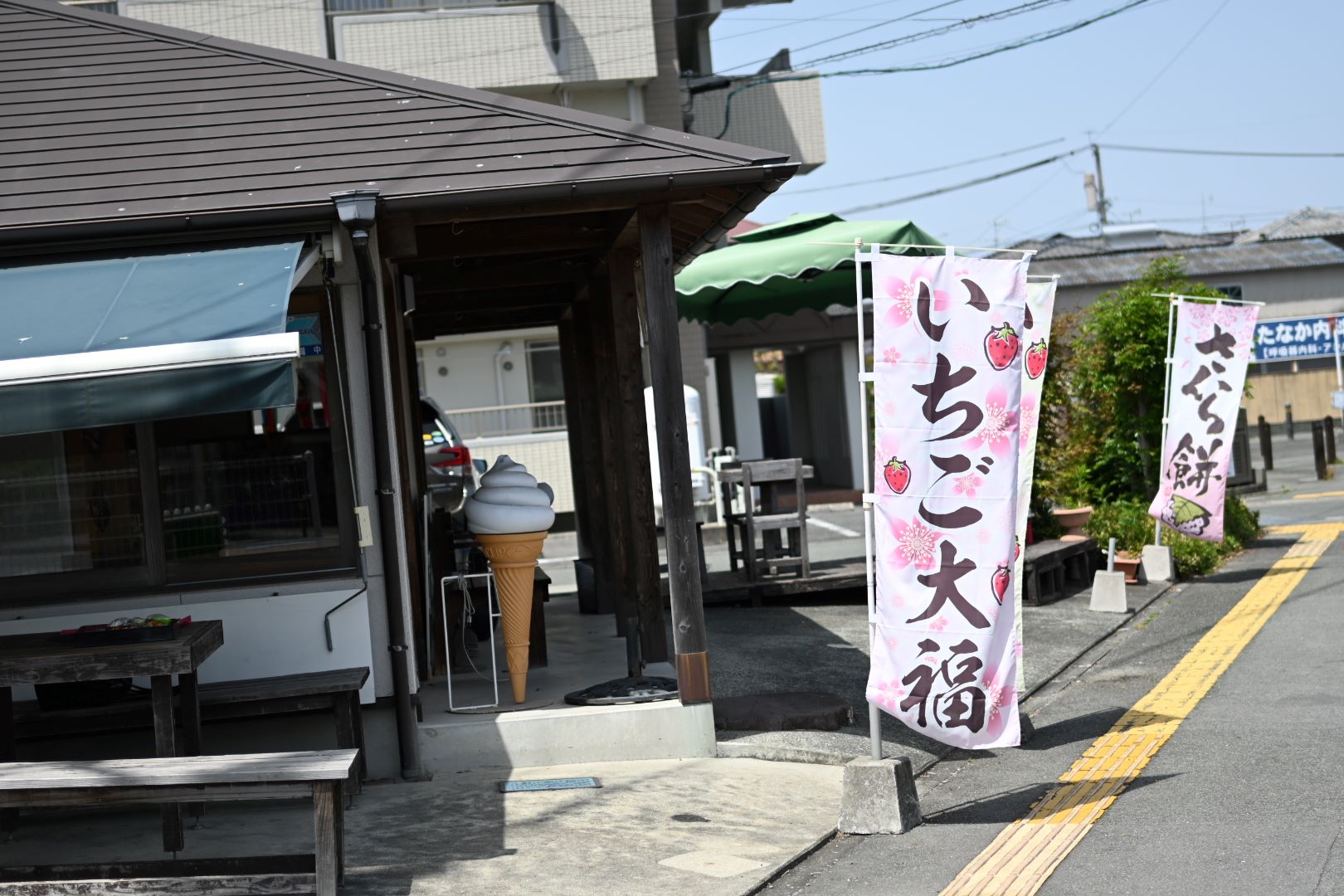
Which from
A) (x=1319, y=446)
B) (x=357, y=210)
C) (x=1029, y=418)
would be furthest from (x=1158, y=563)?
(x=1319, y=446)

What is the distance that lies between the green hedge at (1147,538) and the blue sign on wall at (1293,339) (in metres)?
25.9

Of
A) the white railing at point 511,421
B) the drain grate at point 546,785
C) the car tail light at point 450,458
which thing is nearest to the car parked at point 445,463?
the car tail light at point 450,458

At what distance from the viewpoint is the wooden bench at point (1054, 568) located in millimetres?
11930

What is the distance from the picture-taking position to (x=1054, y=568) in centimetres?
1241

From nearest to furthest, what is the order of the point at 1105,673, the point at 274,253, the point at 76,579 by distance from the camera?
the point at 274,253 → the point at 76,579 → the point at 1105,673

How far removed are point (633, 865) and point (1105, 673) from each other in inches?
206

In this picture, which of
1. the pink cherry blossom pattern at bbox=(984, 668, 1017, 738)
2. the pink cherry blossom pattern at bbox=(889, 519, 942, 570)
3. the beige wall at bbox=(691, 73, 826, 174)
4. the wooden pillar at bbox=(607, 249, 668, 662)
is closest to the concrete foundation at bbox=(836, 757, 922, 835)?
Answer: the pink cherry blossom pattern at bbox=(984, 668, 1017, 738)

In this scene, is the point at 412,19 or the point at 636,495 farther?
the point at 412,19

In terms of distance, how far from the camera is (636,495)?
29.6 feet

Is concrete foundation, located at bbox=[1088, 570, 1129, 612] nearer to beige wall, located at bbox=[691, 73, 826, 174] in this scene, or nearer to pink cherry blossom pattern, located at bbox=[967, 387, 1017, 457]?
pink cherry blossom pattern, located at bbox=[967, 387, 1017, 457]

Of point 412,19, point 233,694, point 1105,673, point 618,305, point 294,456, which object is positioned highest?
point 412,19

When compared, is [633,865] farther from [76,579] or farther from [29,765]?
[76,579]

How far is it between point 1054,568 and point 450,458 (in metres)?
7.85

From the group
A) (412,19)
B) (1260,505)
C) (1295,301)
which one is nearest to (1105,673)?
(1260,505)
